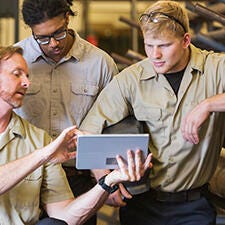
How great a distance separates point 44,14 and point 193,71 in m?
0.76

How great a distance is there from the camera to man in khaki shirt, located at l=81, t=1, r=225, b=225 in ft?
8.02

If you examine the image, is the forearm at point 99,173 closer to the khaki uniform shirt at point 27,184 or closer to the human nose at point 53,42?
the khaki uniform shirt at point 27,184

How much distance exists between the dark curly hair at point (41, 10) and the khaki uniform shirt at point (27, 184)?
0.51 meters

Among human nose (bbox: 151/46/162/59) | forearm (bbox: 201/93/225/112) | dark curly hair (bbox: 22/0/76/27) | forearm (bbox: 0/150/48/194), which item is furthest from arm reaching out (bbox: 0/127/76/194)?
dark curly hair (bbox: 22/0/76/27)

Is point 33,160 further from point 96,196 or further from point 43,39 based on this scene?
point 43,39

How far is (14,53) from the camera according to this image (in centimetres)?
249

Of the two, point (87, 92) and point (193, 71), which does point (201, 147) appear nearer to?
point (193, 71)

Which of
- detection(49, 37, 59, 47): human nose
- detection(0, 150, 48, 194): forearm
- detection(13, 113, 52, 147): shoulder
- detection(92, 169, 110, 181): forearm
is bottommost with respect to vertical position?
detection(92, 169, 110, 181): forearm

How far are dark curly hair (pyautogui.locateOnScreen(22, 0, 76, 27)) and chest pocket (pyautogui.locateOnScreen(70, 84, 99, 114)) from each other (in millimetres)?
396

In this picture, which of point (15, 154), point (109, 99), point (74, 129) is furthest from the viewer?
point (109, 99)

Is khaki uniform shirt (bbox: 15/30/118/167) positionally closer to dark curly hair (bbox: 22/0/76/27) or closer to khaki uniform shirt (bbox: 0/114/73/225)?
dark curly hair (bbox: 22/0/76/27)

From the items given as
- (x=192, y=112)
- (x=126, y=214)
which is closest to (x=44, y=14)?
(x=192, y=112)

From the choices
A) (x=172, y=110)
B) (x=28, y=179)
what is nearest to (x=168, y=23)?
(x=172, y=110)

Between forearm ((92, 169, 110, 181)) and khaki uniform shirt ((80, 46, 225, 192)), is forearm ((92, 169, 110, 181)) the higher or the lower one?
the lower one
